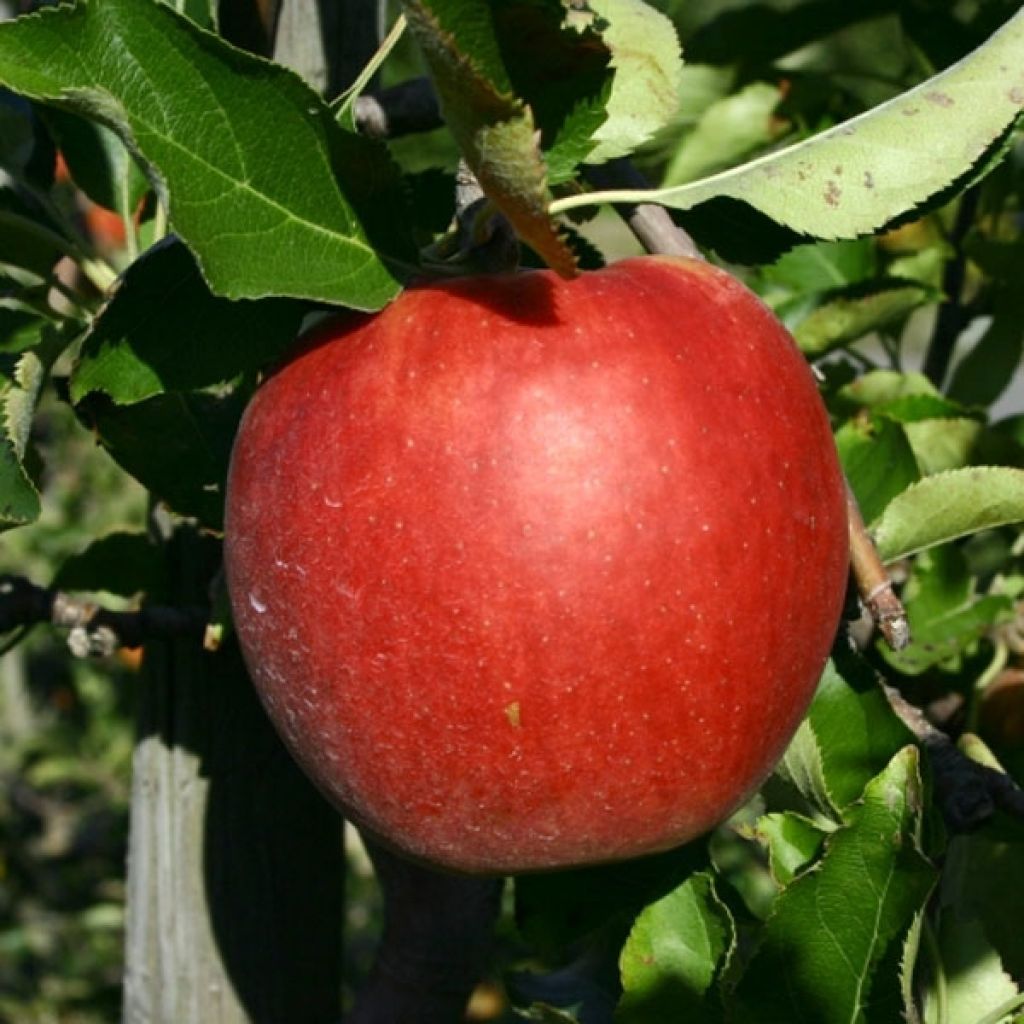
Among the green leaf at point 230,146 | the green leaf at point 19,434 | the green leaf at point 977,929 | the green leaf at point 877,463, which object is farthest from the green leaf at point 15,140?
the green leaf at point 977,929

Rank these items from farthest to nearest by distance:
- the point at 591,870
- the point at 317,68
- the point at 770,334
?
1. the point at 317,68
2. the point at 591,870
3. the point at 770,334

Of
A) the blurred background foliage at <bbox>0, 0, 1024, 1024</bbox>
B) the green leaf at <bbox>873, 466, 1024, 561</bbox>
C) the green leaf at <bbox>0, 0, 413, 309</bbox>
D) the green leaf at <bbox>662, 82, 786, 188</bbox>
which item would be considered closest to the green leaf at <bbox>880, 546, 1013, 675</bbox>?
the blurred background foliage at <bbox>0, 0, 1024, 1024</bbox>

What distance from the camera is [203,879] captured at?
1.02 meters

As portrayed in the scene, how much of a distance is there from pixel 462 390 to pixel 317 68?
0.44 meters

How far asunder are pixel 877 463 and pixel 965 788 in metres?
0.24

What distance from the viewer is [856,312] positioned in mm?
1064

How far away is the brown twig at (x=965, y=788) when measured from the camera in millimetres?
767

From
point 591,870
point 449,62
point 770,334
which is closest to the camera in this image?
point 449,62

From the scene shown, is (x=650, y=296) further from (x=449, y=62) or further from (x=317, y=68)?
(x=317, y=68)

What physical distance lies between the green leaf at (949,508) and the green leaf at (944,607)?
0.35ft

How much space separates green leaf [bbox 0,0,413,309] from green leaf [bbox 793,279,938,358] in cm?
47

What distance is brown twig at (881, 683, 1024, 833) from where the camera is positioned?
2.52 ft

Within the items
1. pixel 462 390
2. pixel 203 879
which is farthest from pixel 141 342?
pixel 203 879

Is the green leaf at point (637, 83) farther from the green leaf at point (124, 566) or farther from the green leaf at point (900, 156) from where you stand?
the green leaf at point (124, 566)
